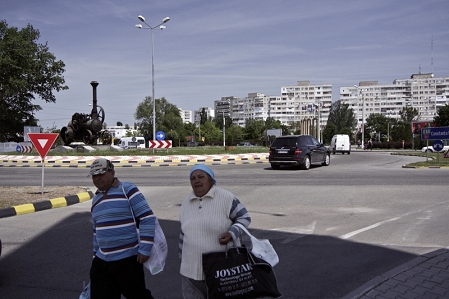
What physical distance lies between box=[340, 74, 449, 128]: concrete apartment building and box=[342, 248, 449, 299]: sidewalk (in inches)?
5598

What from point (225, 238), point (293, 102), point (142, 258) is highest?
point (293, 102)

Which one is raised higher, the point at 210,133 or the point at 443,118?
the point at 443,118

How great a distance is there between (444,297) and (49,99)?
176 feet

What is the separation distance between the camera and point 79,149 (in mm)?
39500

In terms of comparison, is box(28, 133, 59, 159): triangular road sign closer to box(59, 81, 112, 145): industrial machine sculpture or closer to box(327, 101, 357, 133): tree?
box(59, 81, 112, 145): industrial machine sculpture

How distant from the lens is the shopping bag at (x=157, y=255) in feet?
10.8

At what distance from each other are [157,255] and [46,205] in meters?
8.19

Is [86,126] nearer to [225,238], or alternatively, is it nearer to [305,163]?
[305,163]

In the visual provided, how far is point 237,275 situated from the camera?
2836mm

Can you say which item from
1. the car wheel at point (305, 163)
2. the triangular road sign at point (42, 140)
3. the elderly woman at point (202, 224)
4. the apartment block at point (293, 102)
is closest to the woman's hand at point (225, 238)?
the elderly woman at point (202, 224)

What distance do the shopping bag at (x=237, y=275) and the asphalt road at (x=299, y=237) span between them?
1671 millimetres

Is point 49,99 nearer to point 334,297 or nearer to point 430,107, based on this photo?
point 334,297

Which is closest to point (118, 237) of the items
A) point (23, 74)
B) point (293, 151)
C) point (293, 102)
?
point (293, 151)

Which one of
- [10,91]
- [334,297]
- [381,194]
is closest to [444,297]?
[334,297]
